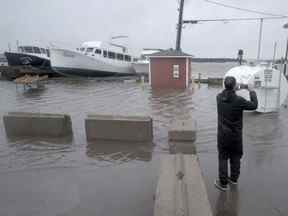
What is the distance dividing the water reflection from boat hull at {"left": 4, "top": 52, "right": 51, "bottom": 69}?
25.2m

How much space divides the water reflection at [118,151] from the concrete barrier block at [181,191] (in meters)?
1.50

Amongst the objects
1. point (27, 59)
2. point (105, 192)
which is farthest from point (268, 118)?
point (27, 59)

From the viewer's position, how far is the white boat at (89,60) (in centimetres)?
2437

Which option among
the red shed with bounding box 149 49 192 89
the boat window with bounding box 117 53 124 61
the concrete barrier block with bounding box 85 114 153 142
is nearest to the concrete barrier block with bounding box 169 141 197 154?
the concrete barrier block with bounding box 85 114 153 142

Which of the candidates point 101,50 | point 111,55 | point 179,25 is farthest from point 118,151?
point 111,55

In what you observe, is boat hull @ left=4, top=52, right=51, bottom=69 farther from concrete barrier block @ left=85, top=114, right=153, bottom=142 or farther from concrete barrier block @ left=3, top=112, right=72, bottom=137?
concrete barrier block @ left=85, top=114, right=153, bottom=142

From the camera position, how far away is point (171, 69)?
56.9ft

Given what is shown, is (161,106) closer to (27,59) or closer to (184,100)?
(184,100)

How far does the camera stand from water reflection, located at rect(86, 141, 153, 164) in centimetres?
507

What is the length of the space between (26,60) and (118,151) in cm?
2635

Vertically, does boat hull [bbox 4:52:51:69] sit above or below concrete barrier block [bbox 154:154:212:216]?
above

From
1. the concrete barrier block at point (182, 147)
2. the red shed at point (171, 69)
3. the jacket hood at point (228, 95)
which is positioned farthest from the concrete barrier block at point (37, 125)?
the red shed at point (171, 69)

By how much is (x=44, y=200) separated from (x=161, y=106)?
7.28 meters

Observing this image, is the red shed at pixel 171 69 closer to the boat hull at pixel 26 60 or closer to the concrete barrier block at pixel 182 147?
the concrete barrier block at pixel 182 147
